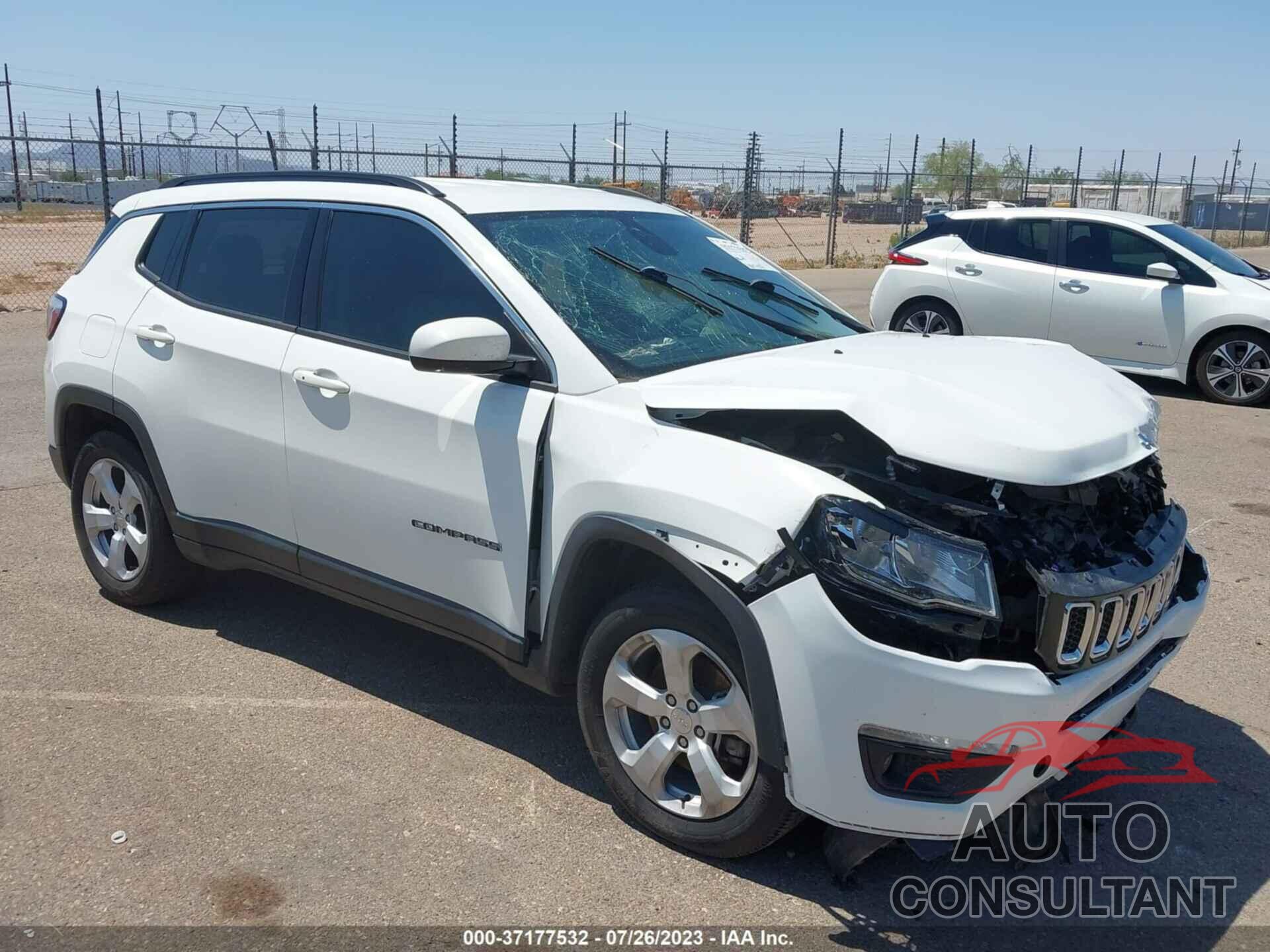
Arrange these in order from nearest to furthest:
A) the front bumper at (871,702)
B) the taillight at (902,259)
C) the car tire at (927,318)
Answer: the front bumper at (871,702) < the car tire at (927,318) < the taillight at (902,259)

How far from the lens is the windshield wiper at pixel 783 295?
171 inches

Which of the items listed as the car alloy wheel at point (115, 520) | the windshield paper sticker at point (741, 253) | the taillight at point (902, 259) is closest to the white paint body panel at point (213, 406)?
the car alloy wheel at point (115, 520)

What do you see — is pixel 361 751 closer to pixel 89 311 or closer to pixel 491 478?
pixel 491 478

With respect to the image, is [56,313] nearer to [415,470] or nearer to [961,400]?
[415,470]

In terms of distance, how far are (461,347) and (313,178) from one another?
4.77ft

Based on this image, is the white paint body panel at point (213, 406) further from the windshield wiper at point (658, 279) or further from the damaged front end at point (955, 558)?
the damaged front end at point (955, 558)

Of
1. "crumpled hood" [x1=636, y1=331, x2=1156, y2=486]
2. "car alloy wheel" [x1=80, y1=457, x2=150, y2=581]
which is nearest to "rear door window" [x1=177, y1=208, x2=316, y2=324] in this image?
"car alloy wheel" [x1=80, y1=457, x2=150, y2=581]

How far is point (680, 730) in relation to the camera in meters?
3.21

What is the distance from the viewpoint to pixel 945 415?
3.01 m

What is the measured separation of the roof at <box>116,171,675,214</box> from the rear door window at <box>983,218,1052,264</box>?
7.23m

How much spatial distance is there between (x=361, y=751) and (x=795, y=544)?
6.00 feet

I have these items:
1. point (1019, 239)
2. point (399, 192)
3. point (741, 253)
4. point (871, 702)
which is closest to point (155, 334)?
point (399, 192)

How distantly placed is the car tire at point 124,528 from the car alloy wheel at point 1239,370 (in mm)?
8900

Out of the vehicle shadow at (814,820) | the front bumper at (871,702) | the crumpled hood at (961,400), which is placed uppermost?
the crumpled hood at (961,400)
